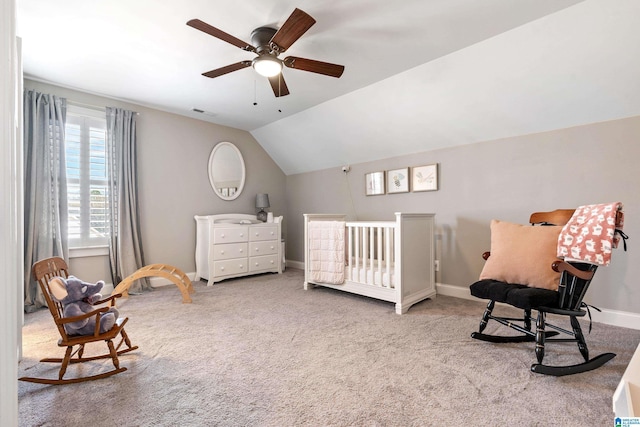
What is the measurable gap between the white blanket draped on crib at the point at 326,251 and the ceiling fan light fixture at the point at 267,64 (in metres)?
1.72

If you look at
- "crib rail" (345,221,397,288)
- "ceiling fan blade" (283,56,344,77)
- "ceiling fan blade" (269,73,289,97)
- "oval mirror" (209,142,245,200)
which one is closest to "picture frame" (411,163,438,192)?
"crib rail" (345,221,397,288)

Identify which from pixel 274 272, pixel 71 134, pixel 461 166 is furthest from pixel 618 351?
pixel 71 134

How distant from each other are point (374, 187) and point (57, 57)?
3658mm

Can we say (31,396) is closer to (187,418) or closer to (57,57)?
(187,418)

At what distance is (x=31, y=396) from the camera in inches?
58.7

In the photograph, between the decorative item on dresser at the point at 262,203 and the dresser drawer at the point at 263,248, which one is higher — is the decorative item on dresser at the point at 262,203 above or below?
above

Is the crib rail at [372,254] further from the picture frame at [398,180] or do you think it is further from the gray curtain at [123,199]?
the gray curtain at [123,199]

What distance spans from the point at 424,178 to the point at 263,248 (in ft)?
8.29

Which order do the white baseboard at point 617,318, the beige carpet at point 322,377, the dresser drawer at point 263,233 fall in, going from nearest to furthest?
1. the beige carpet at point 322,377
2. the white baseboard at point 617,318
3. the dresser drawer at point 263,233

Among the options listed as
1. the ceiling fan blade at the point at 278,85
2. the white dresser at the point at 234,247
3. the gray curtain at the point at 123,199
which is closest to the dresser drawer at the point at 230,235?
the white dresser at the point at 234,247

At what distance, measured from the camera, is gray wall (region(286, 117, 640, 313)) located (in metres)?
2.39

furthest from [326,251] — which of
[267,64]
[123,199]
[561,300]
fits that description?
[123,199]

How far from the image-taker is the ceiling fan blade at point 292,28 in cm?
172

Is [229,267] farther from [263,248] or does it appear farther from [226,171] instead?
[226,171]
